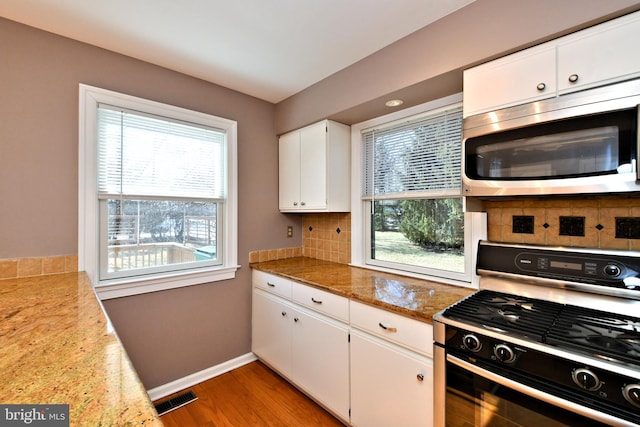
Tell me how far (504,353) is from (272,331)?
1.78 metres

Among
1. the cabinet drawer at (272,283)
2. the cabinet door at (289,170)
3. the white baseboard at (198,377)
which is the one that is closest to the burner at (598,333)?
the cabinet drawer at (272,283)

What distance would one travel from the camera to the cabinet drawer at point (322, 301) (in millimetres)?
1811

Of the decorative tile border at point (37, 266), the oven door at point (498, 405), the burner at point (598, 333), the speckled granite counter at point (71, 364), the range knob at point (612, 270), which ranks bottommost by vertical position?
the oven door at point (498, 405)

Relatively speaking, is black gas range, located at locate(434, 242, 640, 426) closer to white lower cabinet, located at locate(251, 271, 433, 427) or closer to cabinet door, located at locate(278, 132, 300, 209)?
white lower cabinet, located at locate(251, 271, 433, 427)

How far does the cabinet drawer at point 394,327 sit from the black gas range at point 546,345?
0.07m

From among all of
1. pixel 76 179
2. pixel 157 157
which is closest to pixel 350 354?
pixel 157 157

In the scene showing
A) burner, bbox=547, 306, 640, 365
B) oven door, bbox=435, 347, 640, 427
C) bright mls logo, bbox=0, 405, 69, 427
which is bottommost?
oven door, bbox=435, 347, 640, 427

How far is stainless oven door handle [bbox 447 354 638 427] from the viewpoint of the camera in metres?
0.90

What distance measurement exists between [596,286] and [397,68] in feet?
5.15

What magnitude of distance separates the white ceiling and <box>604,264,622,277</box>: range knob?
1.47 m

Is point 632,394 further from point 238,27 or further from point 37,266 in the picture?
point 37,266

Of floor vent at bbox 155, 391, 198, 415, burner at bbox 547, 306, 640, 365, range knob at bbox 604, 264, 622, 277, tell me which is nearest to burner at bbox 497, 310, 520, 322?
burner at bbox 547, 306, 640, 365

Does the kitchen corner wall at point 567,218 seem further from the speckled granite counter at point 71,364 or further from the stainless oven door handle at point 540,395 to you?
the speckled granite counter at point 71,364

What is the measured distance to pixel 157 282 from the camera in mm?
2180
